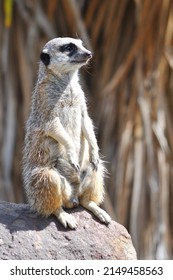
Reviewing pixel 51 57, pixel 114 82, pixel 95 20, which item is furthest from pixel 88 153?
pixel 95 20

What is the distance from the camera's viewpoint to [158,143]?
20.5 feet

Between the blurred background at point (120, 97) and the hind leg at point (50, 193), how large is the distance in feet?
8.37

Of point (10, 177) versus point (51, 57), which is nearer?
point (51, 57)

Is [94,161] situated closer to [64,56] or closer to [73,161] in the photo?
[73,161]

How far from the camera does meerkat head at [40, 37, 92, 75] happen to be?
11.9 ft

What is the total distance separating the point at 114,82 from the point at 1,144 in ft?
3.03

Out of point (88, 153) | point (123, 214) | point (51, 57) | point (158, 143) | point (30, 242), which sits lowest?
point (123, 214)

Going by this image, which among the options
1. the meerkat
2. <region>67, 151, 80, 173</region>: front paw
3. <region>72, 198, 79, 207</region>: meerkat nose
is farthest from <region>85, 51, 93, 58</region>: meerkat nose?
<region>72, 198, 79, 207</region>: meerkat nose

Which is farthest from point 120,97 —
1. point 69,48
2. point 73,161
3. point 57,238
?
point 57,238

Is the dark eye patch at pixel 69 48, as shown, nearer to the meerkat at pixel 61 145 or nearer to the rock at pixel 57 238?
the meerkat at pixel 61 145

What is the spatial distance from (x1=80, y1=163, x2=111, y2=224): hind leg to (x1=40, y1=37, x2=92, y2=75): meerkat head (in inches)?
17.1

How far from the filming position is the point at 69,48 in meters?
3.65

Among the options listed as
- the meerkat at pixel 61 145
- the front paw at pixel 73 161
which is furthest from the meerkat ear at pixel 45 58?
the front paw at pixel 73 161
